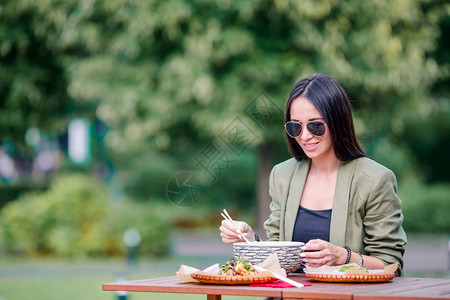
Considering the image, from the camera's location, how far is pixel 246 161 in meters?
24.8

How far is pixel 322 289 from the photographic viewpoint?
2.91m

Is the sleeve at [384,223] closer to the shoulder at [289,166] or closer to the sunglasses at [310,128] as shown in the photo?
the sunglasses at [310,128]

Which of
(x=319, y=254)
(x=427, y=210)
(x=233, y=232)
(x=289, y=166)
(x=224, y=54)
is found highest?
(x=224, y=54)

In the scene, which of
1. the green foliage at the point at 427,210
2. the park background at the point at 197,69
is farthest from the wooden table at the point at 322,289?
the green foliage at the point at 427,210

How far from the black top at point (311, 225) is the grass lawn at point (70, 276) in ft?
17.7

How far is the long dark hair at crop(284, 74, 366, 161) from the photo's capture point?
364 cm

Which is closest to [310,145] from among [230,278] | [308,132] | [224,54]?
[308,132]

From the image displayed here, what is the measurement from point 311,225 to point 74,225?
498 inches

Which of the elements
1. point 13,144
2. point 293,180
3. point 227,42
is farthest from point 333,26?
point 293,180

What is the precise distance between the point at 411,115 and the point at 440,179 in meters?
13.2

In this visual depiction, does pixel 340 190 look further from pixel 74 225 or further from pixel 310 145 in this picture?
pixel 74 225

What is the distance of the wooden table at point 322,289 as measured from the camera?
2773 mm

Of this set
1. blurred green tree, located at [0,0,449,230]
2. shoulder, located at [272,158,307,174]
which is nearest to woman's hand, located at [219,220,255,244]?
shoulder, located at [272,158,307,174]

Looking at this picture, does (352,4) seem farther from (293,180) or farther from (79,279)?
(293,180)
